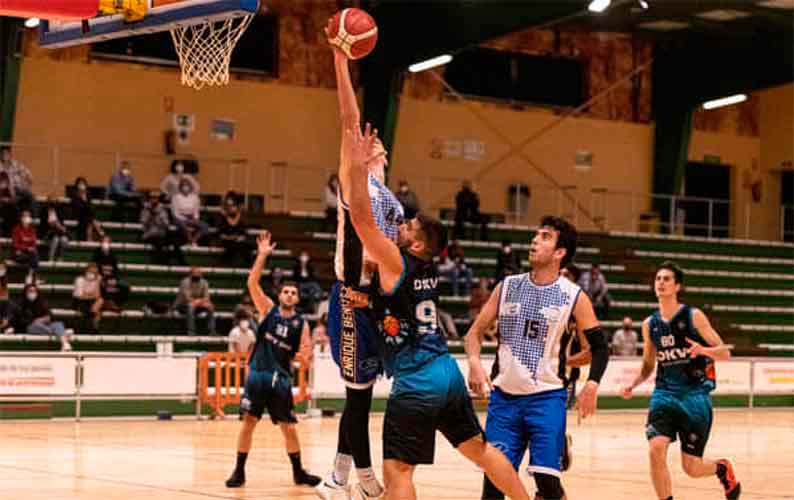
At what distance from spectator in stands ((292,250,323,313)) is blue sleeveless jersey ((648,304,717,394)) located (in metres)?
15.6

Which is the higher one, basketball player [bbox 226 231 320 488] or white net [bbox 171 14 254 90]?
white net [bbox 171 14 254 90]

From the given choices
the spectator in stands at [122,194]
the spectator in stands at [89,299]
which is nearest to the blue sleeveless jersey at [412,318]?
the spectator in stands at [89,299]

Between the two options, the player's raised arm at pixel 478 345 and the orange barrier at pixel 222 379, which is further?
the orange barrier at pixel 222 379

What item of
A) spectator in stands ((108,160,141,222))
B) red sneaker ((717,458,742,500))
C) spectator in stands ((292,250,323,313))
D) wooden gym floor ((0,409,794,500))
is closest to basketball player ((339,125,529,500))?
red sneaker ((717,458,742,500))

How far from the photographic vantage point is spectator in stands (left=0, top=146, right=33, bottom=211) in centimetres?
2561

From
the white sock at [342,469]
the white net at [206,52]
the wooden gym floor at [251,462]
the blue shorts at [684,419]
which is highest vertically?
the white net at [206,52]

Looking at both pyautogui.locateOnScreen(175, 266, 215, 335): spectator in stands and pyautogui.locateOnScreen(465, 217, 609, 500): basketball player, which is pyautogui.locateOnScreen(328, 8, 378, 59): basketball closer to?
pyautogui.locateOnScreen(465, 217, 609, 500): basketball player

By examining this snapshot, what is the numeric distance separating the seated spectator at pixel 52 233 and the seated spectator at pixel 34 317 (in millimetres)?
2430

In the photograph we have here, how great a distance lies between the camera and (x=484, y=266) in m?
31.5

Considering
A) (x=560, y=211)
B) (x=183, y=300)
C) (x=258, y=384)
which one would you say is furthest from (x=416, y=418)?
(x=560, y=211)

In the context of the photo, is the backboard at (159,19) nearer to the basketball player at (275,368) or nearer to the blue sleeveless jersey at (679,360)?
the basketball player at (275,368)

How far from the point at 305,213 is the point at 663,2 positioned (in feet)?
30.8

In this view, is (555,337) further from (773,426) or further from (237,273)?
(237,273)

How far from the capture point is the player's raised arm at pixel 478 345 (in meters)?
8.30
